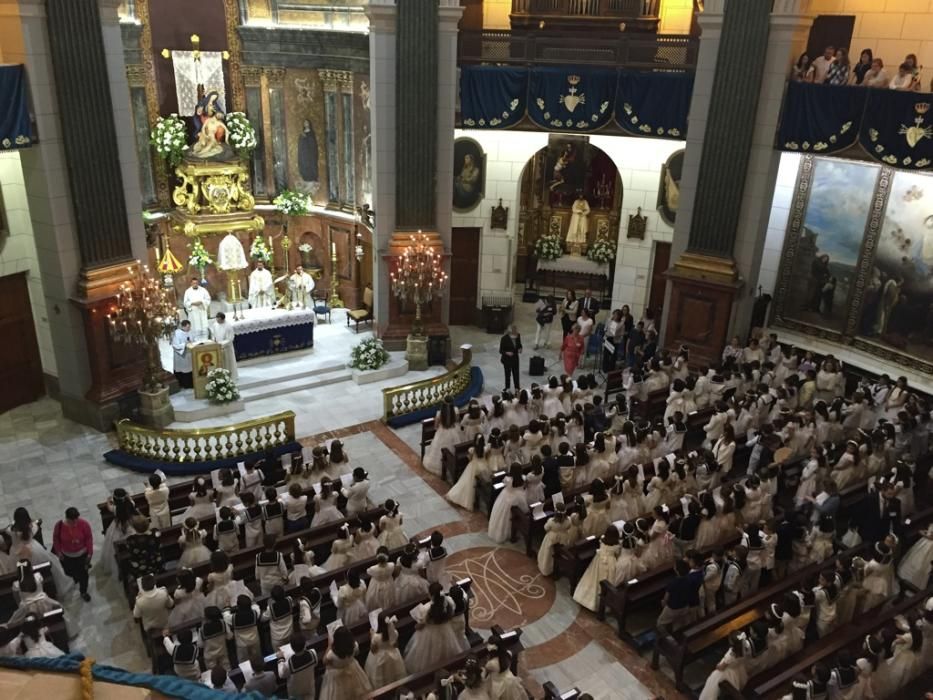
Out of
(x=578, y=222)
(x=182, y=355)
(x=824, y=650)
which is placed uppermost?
(x=578, y=222)

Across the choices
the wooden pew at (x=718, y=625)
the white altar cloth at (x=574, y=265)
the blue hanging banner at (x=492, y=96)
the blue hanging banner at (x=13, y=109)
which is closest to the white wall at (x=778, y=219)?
the white altar cloth at (x=574, y=265)

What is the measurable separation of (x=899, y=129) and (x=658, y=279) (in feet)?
26.2

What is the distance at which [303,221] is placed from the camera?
925 inches

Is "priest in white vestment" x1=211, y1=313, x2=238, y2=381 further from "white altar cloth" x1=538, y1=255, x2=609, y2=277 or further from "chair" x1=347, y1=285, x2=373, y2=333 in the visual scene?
"white altar cloth" x1=538, y1=255, x2=609, y2=277

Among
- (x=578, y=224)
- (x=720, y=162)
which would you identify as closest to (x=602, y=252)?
(x=578, y=224)

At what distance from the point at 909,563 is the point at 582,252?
52.3 ft

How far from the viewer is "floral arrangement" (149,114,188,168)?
68.4 ft

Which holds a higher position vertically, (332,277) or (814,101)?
(814,101)

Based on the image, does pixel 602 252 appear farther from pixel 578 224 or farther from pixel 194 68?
pixel 194 68

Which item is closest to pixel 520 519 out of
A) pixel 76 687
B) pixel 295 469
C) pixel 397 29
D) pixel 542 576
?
pixel 542 576

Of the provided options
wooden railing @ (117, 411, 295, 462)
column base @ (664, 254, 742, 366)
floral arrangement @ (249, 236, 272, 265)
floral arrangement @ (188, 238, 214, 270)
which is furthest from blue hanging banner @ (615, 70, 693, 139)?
floral arrangement @ (188, 238, 214, 270)

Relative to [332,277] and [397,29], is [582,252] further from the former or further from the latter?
[397,29]

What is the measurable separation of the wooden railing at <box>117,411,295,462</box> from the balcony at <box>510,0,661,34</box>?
44.9 feet

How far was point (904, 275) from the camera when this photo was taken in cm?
1878
